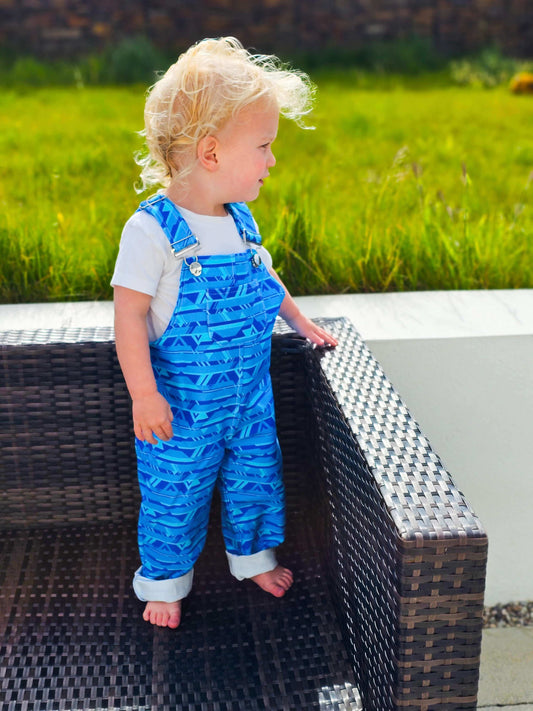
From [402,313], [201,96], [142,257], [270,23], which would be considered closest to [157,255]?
[142,257]

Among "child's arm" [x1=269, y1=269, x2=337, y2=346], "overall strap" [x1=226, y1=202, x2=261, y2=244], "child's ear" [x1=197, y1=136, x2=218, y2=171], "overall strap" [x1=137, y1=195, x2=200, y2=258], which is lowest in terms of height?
"child's arm" [x1=269, y1=269, x2=337, y2=346]

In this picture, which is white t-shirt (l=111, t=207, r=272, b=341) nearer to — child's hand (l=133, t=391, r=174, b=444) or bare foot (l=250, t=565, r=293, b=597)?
child's hand (l=133, t=391, r=174, b=444)

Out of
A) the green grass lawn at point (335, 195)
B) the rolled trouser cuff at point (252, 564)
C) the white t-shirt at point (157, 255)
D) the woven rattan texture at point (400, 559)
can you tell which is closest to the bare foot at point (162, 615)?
the rolled trouser cuff at point (252, 564)

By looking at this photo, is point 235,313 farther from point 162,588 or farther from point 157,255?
point 162,588

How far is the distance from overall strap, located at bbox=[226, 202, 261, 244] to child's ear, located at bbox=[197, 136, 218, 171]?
0.13 meters

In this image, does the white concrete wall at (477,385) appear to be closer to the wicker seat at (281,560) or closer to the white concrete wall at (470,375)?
the white concrete wall at (470,375)

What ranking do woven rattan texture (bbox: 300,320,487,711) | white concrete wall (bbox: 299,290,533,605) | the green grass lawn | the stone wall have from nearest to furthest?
1. woven rattan texture (bbox: 300,320,487,711)
2. white concrete wall (bbox: 299,290,533,605)
3. the green grass lawn
4. the stone wall

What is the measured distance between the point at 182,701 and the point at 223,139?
0.94 metres

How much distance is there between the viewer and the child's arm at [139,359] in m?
1.37

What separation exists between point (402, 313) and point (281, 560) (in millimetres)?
694

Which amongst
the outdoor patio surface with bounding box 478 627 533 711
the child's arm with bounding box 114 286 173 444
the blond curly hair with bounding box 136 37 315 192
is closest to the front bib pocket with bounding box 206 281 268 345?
the child's arm with bounding box 114 286 173 444

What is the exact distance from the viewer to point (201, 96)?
1.35m

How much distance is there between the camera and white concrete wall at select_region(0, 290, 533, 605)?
Result: 187cm

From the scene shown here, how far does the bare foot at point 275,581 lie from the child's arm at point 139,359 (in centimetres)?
39
